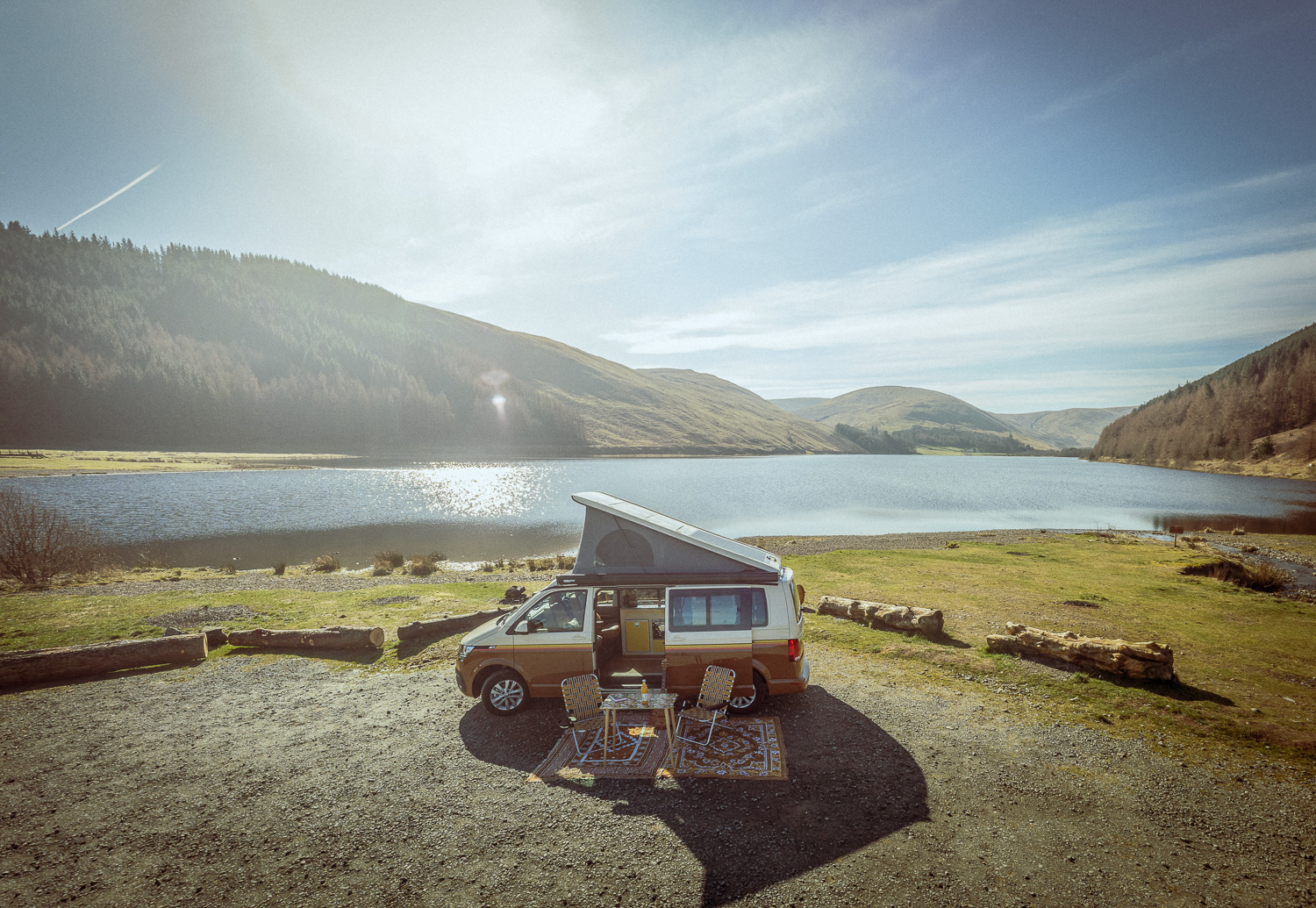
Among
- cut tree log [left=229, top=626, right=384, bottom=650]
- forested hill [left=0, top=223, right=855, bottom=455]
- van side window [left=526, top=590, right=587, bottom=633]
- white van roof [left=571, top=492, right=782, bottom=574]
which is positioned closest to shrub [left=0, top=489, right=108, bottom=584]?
cut tree log [left=229, top=626, right=384, bottom=650]

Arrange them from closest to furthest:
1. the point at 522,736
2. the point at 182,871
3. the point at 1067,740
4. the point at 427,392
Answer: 1. the point at 182,871
2. the point at 1067,740
3. the point at 522,736
4. the point at 427,392

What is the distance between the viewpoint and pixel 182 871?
6383 mm

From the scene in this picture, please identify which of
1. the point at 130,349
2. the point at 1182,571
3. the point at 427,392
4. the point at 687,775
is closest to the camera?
the point at 687,775

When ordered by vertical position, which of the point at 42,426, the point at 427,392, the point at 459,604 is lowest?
the point at 459,604

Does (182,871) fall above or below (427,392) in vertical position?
below

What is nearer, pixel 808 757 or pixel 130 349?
pixel 808 757

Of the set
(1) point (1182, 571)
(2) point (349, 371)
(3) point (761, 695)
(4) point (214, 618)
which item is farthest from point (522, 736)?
(2) point (349, 371)

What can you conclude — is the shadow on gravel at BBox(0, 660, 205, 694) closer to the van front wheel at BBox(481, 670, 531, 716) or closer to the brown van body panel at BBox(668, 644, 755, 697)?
the van front wheel at BBox(481, 670, 531, 716)

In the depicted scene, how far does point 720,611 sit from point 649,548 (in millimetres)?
1826

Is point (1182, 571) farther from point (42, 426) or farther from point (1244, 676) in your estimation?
point (42, 426)

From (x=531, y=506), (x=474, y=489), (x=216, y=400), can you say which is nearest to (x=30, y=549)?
(x=531, y=506)

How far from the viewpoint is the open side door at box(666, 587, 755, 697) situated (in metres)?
9.70

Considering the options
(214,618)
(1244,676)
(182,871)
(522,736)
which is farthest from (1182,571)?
(214,618)

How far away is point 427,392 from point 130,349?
294 ft
